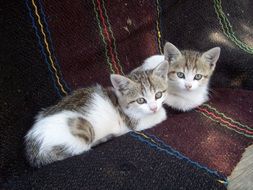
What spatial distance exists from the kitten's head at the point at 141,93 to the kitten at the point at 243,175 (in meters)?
0.44

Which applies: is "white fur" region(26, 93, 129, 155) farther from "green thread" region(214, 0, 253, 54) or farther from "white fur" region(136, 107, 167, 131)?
"green thread" region(214, 0, 253, 54)

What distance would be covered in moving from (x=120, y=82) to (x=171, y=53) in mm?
348

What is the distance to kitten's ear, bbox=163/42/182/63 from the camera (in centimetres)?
164

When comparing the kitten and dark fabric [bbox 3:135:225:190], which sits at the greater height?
dark fabric [bbox 3:135:225:190]

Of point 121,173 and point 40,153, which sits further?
point 40,153

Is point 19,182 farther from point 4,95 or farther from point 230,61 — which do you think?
point 230,61

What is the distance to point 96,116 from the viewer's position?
4.79 feet

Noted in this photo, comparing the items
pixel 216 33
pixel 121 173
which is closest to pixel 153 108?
pixel 121 173

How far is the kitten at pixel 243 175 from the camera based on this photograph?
1119 millimetres

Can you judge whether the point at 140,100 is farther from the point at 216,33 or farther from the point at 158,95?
the point at 216,33

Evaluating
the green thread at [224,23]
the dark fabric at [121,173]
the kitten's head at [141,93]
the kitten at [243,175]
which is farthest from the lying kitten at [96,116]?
the green thread at [224,23]

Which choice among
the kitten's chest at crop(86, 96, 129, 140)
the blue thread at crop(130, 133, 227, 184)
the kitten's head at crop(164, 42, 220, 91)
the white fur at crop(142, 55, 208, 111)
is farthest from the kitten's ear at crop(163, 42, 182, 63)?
the blue thread at crop(130, 133, 227, 184)

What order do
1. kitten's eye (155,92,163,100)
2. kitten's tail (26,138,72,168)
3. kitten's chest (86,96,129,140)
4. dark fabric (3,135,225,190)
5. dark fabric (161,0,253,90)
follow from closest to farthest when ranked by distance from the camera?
dark fabric (3,135,225,190) < kitten's tail (26,138,72,168) < kitten's chest (86,96,129,140) < kitten's eye (155,92,163,100) < dark fabric (161,0,253,90)

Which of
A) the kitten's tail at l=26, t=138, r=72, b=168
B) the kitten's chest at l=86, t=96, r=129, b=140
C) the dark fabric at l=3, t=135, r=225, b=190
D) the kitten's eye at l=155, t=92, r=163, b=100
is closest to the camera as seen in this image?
the dark fabric at l=3, t=135, r=225, b=190
